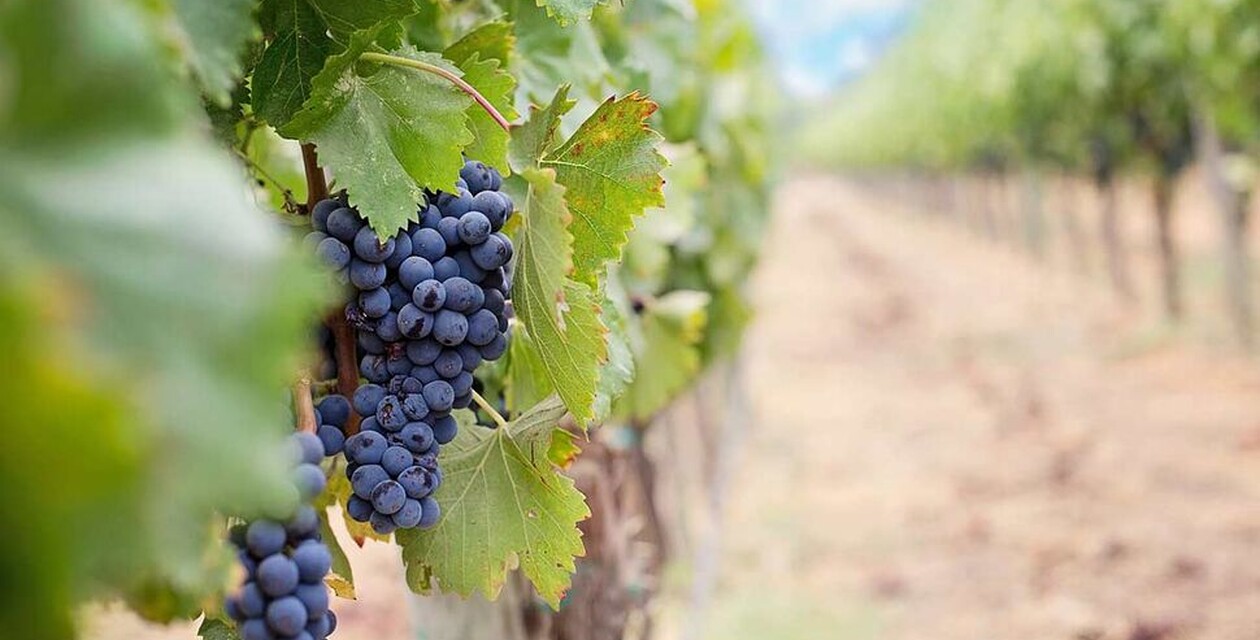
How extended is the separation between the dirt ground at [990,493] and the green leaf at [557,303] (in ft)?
7.71

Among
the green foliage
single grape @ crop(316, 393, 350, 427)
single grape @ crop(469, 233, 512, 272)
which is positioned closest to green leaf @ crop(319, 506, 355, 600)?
the green foliage

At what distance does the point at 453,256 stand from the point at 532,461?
0.25 meters

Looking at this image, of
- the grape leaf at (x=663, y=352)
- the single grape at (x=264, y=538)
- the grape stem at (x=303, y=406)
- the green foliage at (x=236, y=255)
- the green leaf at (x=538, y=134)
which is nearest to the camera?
the green foliage at (x=236, y=255)

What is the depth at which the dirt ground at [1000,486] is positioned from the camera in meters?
5.00

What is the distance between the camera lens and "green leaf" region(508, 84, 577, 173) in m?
1.24

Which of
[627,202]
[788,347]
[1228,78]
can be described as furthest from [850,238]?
[627,202]

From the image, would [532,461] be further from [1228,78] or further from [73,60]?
[1228,78]

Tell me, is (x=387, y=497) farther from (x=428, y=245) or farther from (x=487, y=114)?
(x=487, y=114)

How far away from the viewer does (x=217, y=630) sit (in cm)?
104

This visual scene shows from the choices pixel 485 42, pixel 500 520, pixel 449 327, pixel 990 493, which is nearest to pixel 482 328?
pixel 449 327

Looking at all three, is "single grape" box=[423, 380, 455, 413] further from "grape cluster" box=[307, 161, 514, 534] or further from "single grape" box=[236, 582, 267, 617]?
"single grape" box=[236, 582, 267, 617]

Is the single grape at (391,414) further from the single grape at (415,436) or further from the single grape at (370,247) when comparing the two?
the single grape at (370,247)

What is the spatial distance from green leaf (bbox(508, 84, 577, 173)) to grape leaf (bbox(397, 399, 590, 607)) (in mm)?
297

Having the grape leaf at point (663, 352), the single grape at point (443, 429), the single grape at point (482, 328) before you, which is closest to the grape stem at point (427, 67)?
the single grape at point (482, 328)
